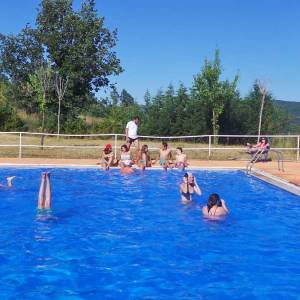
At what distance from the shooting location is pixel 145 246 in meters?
7.23

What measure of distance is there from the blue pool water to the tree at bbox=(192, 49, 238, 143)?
17148 mm

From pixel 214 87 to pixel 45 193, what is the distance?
841 inches

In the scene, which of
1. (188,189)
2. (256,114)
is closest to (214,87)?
(256,114)

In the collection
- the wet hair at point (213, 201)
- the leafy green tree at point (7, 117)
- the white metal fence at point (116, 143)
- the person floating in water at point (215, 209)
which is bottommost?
the person floating in water at point (215, 209)

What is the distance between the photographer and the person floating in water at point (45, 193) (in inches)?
356

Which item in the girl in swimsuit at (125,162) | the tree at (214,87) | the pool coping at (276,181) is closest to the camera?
the pool coping at (276,181)

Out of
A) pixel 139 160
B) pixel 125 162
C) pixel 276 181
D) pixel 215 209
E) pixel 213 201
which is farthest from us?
pixel 139 160

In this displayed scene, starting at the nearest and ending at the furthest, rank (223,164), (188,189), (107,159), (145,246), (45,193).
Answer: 1. (145,246)
2. (45,193)
3. (188,189)
4. (107,159)
5. (223,164)

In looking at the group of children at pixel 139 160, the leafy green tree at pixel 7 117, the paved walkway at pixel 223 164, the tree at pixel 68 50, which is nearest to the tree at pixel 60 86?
the tree at pixel 68 50

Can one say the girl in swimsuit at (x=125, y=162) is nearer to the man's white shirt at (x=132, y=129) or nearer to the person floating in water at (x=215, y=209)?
the man's white shirt at (x=132, y=129)

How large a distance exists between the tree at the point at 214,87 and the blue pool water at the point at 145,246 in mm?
17148

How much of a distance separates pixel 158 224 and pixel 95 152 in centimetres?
1314

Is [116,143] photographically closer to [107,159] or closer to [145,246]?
[107,159]

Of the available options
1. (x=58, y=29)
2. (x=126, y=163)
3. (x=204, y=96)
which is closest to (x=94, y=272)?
(x=126, y=163)
